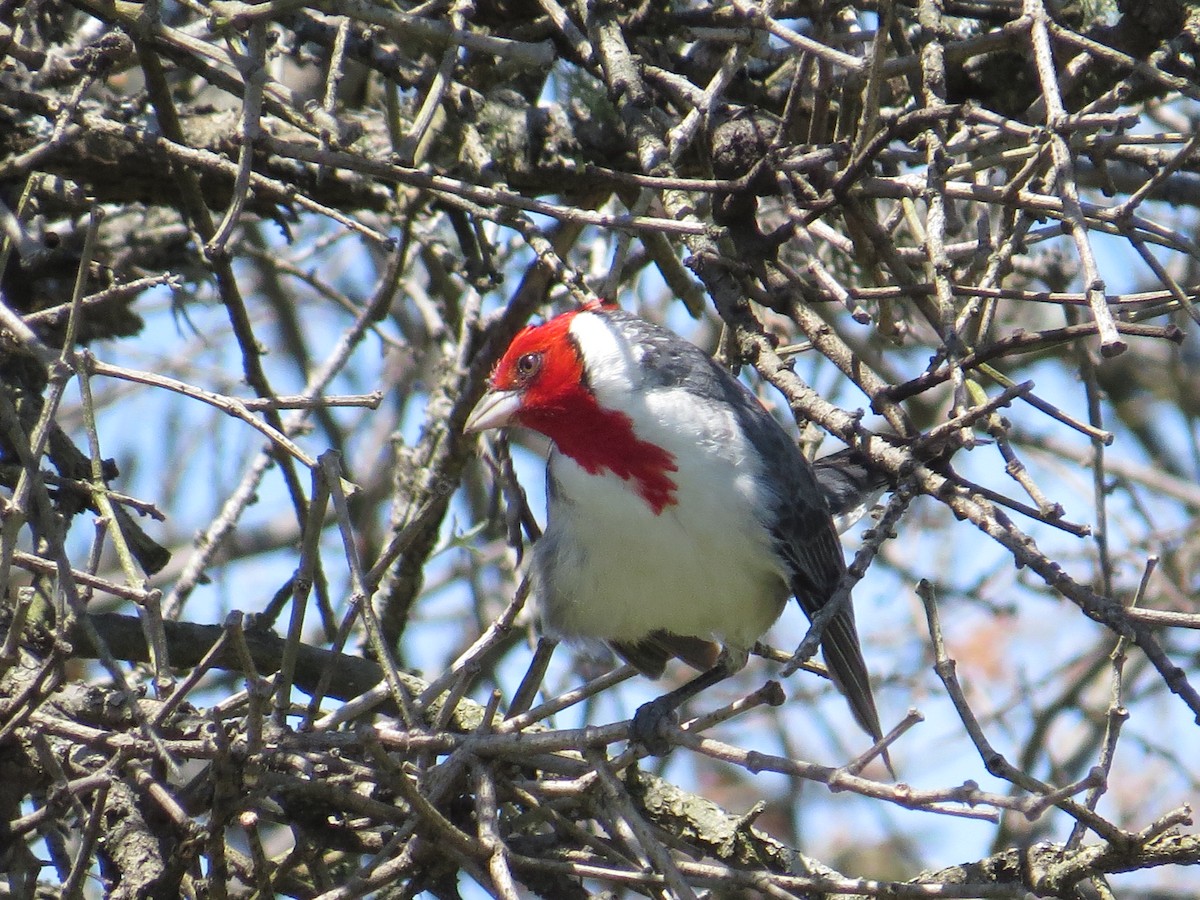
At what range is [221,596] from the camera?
5664 mm

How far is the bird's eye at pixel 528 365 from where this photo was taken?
4242mm

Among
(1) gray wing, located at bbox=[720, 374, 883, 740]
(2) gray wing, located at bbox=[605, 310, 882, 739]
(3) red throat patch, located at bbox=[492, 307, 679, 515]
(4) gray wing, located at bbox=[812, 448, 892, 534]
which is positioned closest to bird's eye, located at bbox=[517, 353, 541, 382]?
(3) red throat patch, located at bbox=[492, 307, 679, 515]

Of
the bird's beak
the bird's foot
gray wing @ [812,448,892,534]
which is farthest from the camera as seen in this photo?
gray wing @ [812,448,892,534]

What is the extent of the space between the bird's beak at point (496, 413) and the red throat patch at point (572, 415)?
0.07 feet

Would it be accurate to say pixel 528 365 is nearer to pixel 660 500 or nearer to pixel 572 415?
pixel 572 415

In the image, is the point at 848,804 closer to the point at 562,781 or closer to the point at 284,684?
the point at 562,781

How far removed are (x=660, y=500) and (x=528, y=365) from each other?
0.65 meters

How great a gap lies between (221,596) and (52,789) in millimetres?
2872

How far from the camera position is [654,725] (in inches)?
147

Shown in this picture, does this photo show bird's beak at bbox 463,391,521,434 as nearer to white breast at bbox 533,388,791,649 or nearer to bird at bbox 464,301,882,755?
bird at bbox 464,301,882,755

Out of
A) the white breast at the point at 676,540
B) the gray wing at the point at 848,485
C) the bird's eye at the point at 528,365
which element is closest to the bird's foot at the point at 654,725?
the white breast at the point at 676,540

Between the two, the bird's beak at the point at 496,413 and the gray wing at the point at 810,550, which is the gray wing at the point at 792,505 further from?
the bird's beak at the point at 496,413

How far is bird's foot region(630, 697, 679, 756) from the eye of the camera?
3.22 meters

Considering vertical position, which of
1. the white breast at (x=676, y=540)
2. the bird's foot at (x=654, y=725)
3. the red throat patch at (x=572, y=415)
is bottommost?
the bird's foot at (x=654, y=725)
